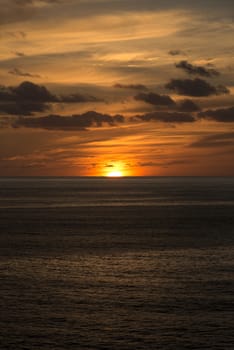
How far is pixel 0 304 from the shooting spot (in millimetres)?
51406

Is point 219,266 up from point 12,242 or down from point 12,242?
down

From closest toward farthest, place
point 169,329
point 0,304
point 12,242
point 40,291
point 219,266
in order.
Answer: point 169,329 < point 0,304 < point 40,291 < point 219,266 < point 12,242

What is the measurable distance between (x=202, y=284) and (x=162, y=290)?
506cm

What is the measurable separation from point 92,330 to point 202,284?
60.6 ft

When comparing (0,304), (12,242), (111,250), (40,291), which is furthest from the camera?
(12,242)

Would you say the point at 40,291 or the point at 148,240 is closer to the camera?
the point at 40,291

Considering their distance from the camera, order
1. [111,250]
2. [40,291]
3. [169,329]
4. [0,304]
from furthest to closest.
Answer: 1. [111,250]
2. [40,291]
3. [0,304]
4. [169,329]

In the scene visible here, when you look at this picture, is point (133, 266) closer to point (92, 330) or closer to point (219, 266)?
point (219, 266)

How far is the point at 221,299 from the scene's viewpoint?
52.6 m

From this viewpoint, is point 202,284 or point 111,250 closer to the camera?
point 202,284

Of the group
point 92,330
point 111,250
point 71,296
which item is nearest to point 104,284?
point 71,296

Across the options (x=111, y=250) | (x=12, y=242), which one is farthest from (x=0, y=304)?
(x=12, y=242)

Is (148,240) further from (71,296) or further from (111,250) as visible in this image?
(71,296)

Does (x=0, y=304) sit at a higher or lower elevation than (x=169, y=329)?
higher
